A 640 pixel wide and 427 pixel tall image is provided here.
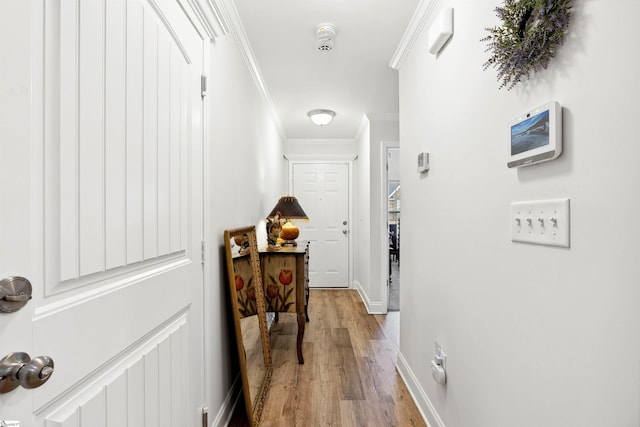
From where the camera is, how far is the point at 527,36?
0.97 m

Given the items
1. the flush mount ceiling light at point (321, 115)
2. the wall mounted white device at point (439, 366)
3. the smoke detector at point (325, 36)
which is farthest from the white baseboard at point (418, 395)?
the flush mount ceiling light at point (321, 115)

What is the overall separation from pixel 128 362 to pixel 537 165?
1.33m

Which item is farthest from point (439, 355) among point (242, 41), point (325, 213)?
point (325, 213)

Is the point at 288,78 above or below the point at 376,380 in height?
above

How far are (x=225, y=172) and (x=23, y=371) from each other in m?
1.45

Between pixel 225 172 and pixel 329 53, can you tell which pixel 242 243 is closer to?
pixel 225 172

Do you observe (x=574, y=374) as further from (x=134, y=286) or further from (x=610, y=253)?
(x=134, y=286)

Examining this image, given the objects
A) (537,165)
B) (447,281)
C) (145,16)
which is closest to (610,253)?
(537,165)

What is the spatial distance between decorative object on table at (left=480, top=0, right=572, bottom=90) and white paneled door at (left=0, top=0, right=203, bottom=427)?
113 cm

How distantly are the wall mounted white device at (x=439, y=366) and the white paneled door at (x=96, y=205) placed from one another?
1.18 metres

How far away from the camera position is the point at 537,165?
100 cm

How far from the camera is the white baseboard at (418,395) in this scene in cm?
177

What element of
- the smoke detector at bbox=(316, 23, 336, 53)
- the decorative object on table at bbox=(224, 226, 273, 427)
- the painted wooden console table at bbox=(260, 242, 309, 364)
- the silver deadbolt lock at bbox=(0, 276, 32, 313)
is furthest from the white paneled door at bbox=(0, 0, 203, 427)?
the painted wooden console table at bbox=(260, 242, 309, 364)

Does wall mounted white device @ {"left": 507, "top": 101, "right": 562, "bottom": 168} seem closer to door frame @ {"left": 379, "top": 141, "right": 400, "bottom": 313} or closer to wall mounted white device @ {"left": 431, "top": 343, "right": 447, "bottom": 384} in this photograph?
wall mounted white device @ {"left": 431, "top": 343, "right": 447, "bottom": 384}
